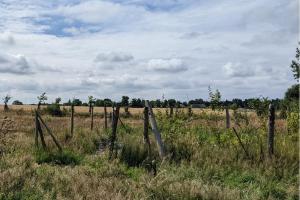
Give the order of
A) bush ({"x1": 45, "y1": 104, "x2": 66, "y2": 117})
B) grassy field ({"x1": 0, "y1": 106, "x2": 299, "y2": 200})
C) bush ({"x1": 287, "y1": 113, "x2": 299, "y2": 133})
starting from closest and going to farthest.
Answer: grassy field ({"x1": 0, "y1": 106, "x2": 299, "y2": 200}), bush ({"x1": 287, "y1": 113, "x2": 299, "y2": 133}), bush ({"x1": 45, "y1": 104, "x2": 66, "y2": 117})

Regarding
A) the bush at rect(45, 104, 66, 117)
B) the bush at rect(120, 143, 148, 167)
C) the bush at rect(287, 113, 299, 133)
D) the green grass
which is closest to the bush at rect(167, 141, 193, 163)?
the bush at rect(120, 143, 148, 167)

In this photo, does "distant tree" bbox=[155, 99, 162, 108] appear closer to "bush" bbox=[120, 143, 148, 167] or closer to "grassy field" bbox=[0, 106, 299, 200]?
"grassy field" bbox=[0, 106, 299, 200]

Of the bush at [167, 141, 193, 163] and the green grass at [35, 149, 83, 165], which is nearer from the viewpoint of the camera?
the bush at [167, 141, 193, 163]

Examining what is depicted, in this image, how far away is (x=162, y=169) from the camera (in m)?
11.2

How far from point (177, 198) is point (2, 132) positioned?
7624 millimetres

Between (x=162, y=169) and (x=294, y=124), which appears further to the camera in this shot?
(x=294, y=124)

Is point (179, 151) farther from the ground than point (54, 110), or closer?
closer

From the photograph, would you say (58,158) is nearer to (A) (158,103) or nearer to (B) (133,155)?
(B) (133,155)

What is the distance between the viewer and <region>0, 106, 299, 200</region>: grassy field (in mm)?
8625

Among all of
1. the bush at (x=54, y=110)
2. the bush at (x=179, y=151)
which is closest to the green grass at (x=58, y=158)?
the bush at (x=179, y=151)

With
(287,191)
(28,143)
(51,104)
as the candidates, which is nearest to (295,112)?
(287,191)

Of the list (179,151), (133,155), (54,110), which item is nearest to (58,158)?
(133,155)

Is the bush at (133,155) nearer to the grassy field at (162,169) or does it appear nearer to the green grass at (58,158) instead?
the grassy field at (162,169)

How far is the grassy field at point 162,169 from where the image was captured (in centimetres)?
862
